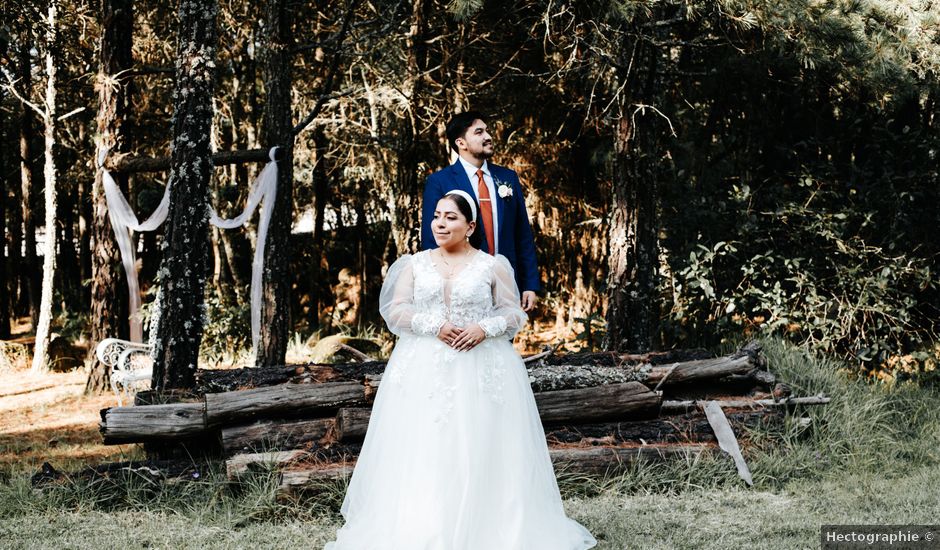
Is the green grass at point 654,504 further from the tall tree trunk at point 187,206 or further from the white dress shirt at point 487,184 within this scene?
the white dress shirt at point 487,184

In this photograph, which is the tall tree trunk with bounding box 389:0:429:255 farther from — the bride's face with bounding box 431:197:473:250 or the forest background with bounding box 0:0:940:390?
the bride's face with bounding box 431:197:473:250

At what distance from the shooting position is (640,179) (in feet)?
26.0

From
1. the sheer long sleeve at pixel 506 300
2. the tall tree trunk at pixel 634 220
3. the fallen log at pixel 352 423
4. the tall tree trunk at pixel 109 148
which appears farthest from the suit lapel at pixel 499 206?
the tall tree trunk at pixel 109 148

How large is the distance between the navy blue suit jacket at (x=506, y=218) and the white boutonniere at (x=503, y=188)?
0.01 metres

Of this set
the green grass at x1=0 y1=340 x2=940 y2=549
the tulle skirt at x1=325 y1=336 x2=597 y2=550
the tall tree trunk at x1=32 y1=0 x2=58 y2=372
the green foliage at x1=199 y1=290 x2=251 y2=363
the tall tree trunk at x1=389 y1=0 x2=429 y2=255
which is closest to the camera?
the tulle skirt at x1=325 y1=336 x2=597 y2=550

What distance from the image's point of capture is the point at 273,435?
18.4 feet

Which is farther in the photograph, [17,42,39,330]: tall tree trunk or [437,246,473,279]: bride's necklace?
[17,42,39,330]: tall tree trunk

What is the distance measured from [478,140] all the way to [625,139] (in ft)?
11.2

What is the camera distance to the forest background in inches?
287

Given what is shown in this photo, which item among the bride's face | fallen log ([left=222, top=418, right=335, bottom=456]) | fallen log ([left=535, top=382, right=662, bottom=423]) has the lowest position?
fallen log ([left=222, top=418, right=335, bottom=456])

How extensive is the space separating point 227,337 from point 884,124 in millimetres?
10202

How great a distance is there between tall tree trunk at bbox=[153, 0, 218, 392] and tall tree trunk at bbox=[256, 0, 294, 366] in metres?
2.30

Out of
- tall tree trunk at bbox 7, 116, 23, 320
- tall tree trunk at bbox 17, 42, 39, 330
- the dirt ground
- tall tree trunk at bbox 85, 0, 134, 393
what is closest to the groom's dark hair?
the dirt ground

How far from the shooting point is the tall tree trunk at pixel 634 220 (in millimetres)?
7938
